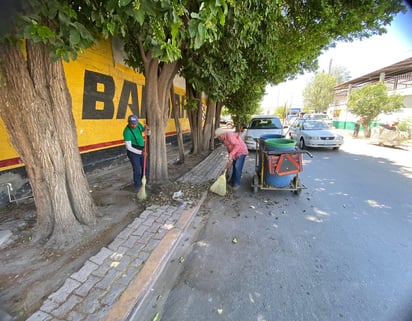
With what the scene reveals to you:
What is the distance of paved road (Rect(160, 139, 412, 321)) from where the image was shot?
195 cm

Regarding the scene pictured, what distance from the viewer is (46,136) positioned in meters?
2.46

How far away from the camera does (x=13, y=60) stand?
2.19 metres

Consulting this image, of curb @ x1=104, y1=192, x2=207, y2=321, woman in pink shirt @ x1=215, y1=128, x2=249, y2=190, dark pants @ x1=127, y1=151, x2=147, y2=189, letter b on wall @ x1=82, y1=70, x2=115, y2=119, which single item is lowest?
curb @ x1=104, y1=192, x2=207, y2=321

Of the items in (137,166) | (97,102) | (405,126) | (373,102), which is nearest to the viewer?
(137,166)

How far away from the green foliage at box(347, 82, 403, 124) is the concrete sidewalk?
1585cm

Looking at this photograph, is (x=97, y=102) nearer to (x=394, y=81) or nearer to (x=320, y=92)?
(x=394, y=81)

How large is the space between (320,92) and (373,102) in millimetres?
26327

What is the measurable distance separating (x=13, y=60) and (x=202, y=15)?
2110 mm

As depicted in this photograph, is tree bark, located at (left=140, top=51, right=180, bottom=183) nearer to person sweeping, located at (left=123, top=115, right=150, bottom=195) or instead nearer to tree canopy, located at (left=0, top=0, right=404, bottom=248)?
tree canopy, located at (left=0, top=0, right=404, bottom=248)

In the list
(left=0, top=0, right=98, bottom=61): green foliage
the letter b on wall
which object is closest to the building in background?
the letter b on wall

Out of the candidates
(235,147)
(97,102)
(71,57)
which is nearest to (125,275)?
(71,57)

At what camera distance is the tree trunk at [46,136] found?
2.26 m

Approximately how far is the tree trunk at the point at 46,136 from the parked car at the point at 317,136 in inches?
399

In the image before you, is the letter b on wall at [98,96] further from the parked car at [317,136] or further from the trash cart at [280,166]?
the parked car at [317,136]
